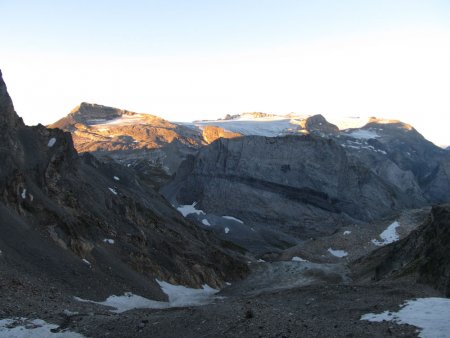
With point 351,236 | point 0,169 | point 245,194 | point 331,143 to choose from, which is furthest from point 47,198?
point 331,143

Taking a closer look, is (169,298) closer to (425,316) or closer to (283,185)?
(425,316)

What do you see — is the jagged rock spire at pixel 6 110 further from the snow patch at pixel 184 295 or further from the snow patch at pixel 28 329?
the snow patch at pixel 28 329

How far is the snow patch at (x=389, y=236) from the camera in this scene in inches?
3807

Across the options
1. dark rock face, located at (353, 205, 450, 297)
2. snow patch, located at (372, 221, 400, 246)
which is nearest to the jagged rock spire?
dark rock face, located at (353, 205, 450, 297)

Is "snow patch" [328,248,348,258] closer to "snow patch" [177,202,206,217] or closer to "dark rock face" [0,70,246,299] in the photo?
"dark rock face" [0,70,246,299]

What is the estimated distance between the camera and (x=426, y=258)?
123 feet

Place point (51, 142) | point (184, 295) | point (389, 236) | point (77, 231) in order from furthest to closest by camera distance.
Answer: point (389, 236)
point (51, 142)
point (184, 295)
point (77, 231)

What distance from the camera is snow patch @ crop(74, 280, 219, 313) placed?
4006cm

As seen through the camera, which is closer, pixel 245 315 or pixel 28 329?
pixel 245 315

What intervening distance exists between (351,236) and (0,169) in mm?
68305

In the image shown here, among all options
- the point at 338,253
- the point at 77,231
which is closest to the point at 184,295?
the point at 77,231

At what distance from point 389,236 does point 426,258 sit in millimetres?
64110

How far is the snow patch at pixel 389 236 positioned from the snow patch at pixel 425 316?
73.3m

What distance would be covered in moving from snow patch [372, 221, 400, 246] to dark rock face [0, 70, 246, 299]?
3316cm
